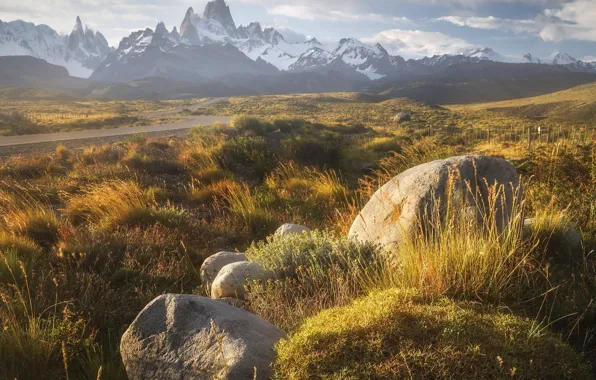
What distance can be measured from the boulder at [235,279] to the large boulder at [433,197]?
4.18 feet

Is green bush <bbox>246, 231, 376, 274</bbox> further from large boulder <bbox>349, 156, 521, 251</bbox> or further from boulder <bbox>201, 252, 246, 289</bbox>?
boulder <bbox>201, 252, 246, 289</bbox>

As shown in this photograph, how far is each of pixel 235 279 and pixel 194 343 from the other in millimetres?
1610

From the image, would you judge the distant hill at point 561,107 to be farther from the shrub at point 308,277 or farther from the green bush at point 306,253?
the shrub at point 308,277

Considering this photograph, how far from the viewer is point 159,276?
4.76 m

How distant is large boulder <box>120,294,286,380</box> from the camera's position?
263cm

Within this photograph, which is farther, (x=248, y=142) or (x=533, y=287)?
(x=248, y=142)

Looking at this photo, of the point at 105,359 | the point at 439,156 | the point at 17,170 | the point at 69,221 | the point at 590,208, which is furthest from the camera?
the point at 17,170

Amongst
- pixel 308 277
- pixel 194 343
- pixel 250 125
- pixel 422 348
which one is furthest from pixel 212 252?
pixel 250 125

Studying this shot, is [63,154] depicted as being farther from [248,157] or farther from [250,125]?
[250,125]

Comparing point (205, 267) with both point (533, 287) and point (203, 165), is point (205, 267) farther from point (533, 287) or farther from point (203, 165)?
point (203, 165)

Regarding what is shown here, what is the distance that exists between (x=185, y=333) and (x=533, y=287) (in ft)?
10.0

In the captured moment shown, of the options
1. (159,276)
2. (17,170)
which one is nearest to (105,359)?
(159,276)

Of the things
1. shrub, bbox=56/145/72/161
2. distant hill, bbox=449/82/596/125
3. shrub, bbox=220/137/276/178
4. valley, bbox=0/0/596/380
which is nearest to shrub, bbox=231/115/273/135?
shrub, bbox=220/137/276/178

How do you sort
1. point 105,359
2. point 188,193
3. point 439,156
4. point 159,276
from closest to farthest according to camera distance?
point 105,359, point 159,276, point 188,193, point 439,156
